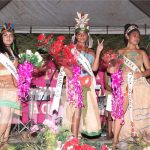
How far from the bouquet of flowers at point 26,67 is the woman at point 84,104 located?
0.39 metres

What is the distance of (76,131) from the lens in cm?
522

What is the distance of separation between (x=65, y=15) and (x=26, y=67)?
7.91ft

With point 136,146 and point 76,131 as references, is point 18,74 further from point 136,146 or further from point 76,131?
point 136,146

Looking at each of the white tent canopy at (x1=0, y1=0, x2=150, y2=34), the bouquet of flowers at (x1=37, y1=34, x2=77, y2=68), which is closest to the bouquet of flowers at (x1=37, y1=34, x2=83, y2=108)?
the bouquet of flowers at (x1=37, y1=34, x2=77, y2=68)

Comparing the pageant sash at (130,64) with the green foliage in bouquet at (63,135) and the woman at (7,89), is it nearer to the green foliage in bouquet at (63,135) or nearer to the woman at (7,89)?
the woman at (7,89)

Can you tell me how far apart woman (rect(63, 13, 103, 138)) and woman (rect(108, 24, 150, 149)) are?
31 cm

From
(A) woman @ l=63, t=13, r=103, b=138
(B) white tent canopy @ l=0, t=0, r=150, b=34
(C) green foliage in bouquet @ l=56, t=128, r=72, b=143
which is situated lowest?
(C) green foliage in bouquet @ l=56, t=128, r=72, b=143

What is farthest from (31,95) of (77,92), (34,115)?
(77,92)

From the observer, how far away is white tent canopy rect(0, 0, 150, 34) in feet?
22.7

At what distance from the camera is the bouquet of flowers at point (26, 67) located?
494cm

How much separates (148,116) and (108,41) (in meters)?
3.44

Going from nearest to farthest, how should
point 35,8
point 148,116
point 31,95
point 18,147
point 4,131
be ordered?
point 18,147 < point 4,131 < point 148,116 < point 31,95 < point 35,8

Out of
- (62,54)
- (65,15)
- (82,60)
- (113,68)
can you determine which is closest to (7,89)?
(62,54)

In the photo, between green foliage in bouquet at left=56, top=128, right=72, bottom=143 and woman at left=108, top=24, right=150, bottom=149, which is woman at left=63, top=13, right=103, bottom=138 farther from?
green foliage in bouquet at left=56, top=128, right=72, bottom=143
